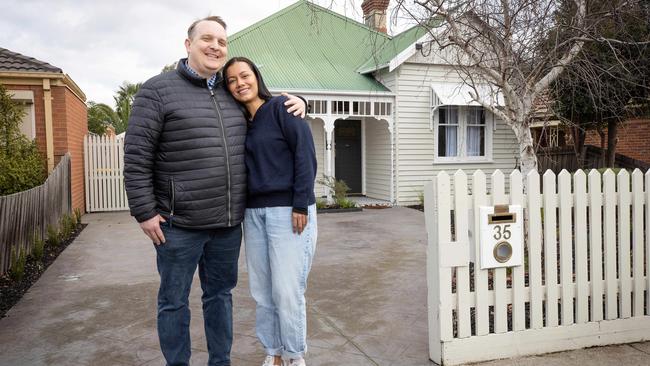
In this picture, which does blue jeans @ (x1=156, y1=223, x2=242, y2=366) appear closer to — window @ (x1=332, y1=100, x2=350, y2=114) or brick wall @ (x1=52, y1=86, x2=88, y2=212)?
brick wall @ (x1=52, y1=86, x2=88, y2=212)

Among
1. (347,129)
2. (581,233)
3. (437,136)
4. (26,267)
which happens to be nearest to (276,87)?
(347,129)

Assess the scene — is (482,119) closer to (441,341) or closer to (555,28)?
(555,28)

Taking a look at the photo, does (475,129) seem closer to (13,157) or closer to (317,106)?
(317,106)

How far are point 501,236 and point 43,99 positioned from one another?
379 inches

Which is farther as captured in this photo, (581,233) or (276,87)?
(276,87)

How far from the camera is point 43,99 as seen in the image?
10055 millimetres

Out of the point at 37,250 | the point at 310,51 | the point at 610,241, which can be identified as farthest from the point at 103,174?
the point at 610,241

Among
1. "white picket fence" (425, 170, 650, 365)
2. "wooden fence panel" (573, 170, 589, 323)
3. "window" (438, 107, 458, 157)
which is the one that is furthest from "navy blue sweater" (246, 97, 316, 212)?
"window" (438, 107, 458, 157)

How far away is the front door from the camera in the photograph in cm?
1461

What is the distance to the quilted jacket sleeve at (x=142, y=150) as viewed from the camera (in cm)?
272

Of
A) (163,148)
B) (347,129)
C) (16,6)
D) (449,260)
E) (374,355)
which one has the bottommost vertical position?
(374,355)

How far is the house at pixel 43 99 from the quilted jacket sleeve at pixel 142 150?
27.1ft

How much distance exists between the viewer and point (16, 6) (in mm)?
11102

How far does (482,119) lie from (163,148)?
12788 millimetres
